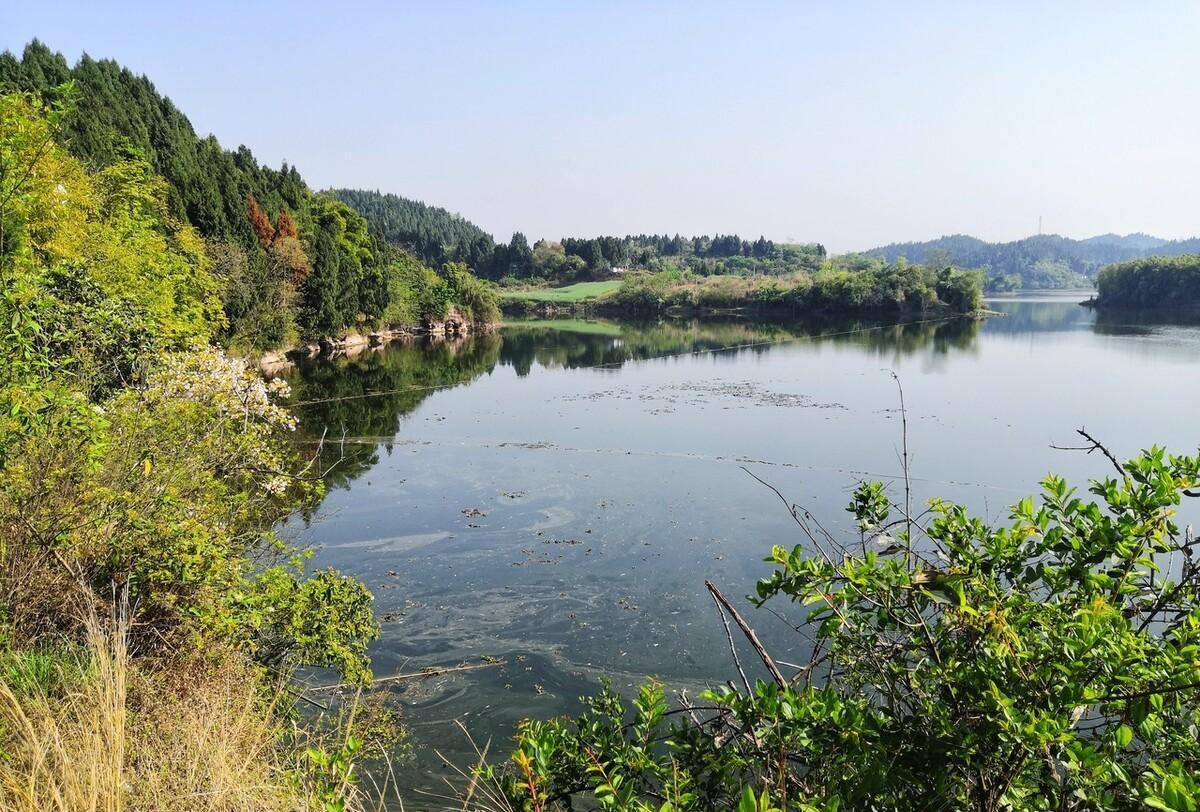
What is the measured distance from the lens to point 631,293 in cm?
10312

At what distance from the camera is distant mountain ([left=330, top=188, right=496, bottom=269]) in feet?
435

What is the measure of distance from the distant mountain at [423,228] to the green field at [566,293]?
1966 cm

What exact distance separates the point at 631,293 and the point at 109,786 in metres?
102

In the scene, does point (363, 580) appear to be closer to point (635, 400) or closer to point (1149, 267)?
point (635, 400)

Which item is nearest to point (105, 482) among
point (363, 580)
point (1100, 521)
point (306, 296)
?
point (363, 580)

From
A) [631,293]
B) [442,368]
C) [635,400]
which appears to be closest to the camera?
[635,400]

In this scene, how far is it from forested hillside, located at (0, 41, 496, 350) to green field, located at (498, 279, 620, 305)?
1616 inches

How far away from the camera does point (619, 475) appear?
60.7ft

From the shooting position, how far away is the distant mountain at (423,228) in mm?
132500

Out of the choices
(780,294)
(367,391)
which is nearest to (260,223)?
(367,391)

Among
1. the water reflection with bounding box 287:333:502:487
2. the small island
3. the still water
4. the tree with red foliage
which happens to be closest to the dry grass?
the still water

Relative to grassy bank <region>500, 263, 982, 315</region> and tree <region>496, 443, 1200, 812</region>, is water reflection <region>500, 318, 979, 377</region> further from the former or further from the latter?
tree <region>496, 443, 1200, 812</region>

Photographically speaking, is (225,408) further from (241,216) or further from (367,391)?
(241,216)

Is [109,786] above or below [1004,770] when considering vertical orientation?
below
